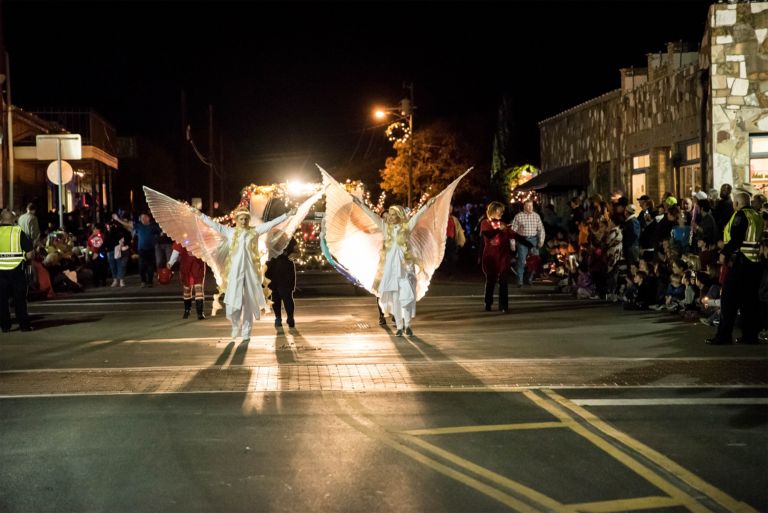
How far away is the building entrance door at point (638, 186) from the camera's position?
87.5 feet

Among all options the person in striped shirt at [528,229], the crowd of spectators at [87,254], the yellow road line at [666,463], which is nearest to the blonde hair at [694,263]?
the person in striped shirt at [528,229]

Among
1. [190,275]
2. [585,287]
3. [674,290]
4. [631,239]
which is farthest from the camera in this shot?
[585,287]

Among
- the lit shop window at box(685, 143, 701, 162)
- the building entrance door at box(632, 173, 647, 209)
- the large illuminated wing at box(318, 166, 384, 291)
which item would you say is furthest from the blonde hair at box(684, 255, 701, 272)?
the building entrance door at box(632, 173, 647, 209)

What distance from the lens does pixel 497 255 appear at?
15.4 metres

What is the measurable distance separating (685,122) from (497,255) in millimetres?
9137

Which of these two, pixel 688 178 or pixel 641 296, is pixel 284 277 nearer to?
pixel 641 296

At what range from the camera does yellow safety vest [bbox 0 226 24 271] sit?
13.5 metres

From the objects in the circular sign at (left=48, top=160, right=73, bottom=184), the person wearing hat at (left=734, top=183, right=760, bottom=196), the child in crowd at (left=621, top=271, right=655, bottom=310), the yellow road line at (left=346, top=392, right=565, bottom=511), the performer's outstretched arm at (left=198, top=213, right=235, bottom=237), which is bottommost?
the yellow road line at (left=346, top=392, right=565, bottom=511)

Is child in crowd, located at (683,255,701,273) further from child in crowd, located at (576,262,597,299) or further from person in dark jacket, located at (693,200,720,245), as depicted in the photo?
child in crowd, located at (576,262,597,299)

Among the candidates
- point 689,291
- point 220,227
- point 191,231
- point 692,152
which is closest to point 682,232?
point 689,291

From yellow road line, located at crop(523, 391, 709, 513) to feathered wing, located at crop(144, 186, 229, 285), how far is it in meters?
5.70

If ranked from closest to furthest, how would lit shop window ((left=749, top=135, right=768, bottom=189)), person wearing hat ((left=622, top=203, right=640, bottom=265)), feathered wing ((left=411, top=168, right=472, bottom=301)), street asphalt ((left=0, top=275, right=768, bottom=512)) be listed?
street asphalt ((left=0, top=275, right=768, bottom=512)), feathered wing ((left=411, top=168, right=472, bottom=301)), person wearing hat ((left=622, top=203, right=640, bottom=265)), lit shop window ((left=749, top=135, right=768, bottom=189))

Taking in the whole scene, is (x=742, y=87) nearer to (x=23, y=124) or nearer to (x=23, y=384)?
(x=23, y=384)

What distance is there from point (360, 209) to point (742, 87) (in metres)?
9.64
